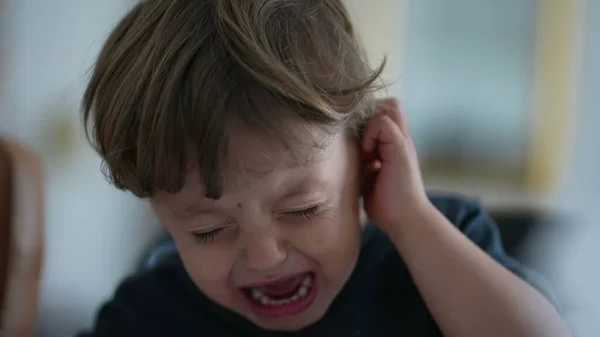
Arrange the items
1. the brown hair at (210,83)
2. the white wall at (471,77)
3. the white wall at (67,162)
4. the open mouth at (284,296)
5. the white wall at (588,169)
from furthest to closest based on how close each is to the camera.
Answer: the white wall at (471,77)
the white wall at (67,162)
the white wall at (588,169)
the open mouth at (284,296)
the brown hair at (210,83)

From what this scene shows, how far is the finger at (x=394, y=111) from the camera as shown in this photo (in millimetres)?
727

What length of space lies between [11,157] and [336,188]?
376 millimetres

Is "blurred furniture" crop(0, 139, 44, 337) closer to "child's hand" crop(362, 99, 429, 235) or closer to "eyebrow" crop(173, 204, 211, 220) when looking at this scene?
"eyebrow" crop(173, 204, 211, 220)

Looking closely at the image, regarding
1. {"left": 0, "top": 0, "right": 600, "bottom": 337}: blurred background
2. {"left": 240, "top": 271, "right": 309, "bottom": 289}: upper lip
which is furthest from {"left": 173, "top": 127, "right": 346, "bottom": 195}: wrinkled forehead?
{"left": 0, "top": 0, "right": 600, "bottom": 337}: blurred background

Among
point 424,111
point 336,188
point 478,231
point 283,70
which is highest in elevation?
point 283,70

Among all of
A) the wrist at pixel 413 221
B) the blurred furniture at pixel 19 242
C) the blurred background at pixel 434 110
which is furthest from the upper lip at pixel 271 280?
the blurred background at pixel 434 110

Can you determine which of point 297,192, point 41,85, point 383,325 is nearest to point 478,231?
point 383,325

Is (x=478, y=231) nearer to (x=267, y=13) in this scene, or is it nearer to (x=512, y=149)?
(x=267, y=13)

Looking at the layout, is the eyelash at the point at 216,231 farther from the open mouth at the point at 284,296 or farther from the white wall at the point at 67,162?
the white wall at the point at 67,162

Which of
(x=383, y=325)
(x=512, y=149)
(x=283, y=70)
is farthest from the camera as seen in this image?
(x=512, y=149)

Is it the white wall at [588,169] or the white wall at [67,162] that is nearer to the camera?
the white wall at [588,169]

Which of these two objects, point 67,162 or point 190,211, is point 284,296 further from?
point 67,162

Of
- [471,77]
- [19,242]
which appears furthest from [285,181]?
[471,77]

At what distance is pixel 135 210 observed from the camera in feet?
5.68
